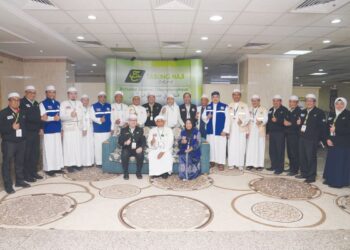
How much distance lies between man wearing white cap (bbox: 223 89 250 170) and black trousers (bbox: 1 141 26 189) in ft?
12.8

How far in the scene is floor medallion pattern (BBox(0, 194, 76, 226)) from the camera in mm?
3344

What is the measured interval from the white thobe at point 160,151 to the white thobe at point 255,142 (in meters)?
1.85

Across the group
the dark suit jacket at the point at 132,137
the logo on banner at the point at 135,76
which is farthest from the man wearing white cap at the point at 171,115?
the logo on banner at the point at 135,76

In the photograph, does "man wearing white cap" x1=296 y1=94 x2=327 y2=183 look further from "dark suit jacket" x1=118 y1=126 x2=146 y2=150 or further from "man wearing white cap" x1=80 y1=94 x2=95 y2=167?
"man wearing white cap" x1=80 y1=94 x2=95 y2=167

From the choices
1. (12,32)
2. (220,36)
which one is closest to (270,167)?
(220,36)

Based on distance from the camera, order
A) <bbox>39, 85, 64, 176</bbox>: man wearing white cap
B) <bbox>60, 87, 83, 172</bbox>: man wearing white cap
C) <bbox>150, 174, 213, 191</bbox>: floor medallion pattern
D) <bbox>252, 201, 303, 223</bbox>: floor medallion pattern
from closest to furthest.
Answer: <bbox>252, 201, 303, 223</bbox>: floor medallion pattern < <bbox>150, 174, 213, 191</bbox>: floor medallion pattern < <bbox>39, 85, 64, 176</bbox>: man wearing white cap < <bbox>60, 87, 83, 172</bbox>: man wearing white cap

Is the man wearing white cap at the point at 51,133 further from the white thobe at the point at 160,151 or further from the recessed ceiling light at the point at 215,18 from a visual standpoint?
the recessed ceiling light at the point at 215,18

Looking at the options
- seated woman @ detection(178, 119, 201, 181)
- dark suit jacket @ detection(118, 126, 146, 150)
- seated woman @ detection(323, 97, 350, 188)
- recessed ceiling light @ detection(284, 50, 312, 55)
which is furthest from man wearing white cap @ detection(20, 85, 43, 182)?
recessed ceiling light @ detection(284, 50, 312, 55)

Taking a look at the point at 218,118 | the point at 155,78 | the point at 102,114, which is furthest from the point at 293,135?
the point at 155,78

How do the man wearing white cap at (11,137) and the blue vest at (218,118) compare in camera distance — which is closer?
the man wearing white cap at (11,137)

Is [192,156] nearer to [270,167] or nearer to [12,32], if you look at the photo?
[270,167]

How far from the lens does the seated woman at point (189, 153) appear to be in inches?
199

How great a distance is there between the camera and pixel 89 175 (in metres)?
5.39

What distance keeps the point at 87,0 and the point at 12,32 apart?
2.58 meters
